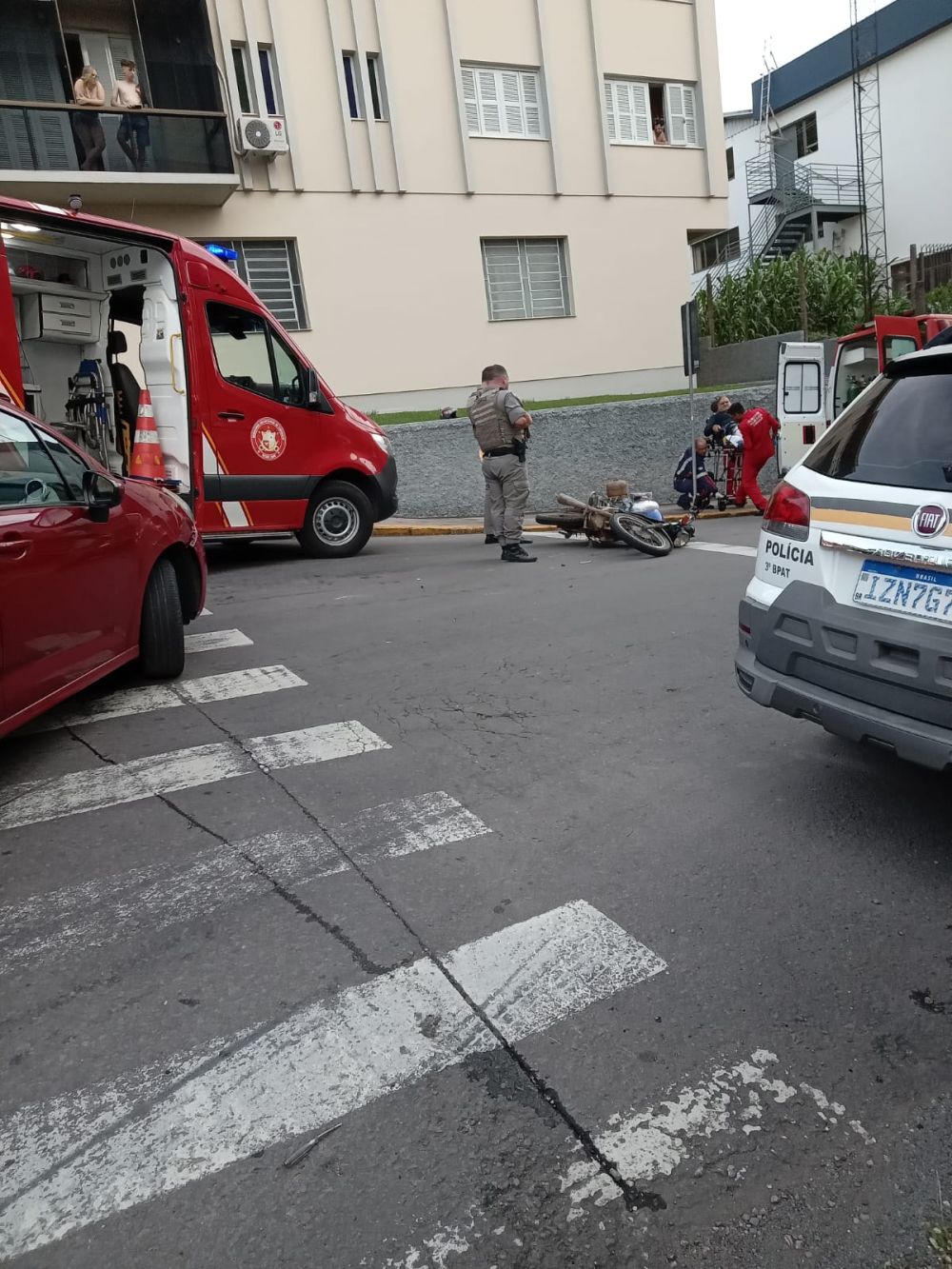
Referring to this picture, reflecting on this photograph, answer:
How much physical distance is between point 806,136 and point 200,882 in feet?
139

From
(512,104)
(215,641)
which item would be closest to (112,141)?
(512,104)

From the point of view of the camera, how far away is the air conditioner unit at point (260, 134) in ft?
53.4

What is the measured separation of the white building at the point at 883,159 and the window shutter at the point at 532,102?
12211 millimetres

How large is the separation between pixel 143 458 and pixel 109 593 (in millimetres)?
5062

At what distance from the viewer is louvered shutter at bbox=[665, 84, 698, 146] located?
2092cm

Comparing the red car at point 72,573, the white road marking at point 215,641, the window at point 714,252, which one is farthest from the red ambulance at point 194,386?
the window at point 714,252

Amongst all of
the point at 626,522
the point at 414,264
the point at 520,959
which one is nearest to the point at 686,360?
the point at 626,522

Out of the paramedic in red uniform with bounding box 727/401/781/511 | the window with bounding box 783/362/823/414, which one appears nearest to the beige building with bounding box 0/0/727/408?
the paramedic in red uniform with bounding box 727/401/781/511

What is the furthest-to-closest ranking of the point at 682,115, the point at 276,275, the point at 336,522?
1. the point at 682,115
2. the point at 276,275
3. the point at 336,522

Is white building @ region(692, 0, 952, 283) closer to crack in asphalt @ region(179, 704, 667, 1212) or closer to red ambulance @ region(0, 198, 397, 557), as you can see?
red ambulance @ region(0, 198, 397, 557)

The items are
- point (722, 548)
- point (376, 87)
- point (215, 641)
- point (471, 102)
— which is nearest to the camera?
point (215, 641)

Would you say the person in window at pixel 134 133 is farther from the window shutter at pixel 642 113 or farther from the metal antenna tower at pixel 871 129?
Result: the metal antenna tower at pixel 871 129

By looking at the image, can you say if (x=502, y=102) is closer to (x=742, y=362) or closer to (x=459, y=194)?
(x=459, y=194)

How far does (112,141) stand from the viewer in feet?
52.2
